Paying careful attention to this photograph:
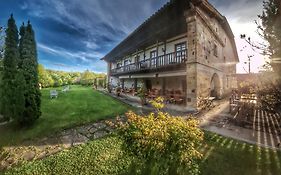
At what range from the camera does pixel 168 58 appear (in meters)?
12.7

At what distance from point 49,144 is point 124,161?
2.77m

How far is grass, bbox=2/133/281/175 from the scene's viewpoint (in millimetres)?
3393

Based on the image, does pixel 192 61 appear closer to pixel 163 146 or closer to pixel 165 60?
pixel 165 60

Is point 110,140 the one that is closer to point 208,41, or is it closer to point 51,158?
point 51,158

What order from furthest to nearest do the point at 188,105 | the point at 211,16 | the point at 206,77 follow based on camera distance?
1. the point at 211,16
2. the point at 206,77
3. the point at 188,105

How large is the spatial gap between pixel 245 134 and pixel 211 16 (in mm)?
11286

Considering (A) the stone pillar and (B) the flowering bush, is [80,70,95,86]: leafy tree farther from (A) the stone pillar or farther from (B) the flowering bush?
(B) the flowering bush

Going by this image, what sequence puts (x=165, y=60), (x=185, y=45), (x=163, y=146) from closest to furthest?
1. (x=163, y=146)
2. (x=165, y=60)
3. (x=185, y=45)

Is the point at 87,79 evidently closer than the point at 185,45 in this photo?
No

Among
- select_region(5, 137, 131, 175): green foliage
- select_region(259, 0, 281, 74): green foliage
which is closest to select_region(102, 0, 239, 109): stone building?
select_region(259, 0, 281, 74): green foliage

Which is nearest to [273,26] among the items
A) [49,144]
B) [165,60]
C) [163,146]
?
[165,60]

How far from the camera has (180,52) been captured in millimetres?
13031

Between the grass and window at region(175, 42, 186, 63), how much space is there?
26.3ft

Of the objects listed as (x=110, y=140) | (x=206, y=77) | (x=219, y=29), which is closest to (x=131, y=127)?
(x=110, y=140)
